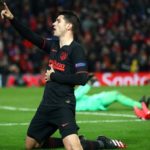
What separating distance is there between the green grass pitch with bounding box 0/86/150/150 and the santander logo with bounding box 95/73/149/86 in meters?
8.58

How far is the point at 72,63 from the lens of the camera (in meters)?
9.49

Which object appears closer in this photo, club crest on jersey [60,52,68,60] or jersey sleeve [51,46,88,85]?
jersey sleeve [51,46,88,85]

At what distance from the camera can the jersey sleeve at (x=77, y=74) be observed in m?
9.27

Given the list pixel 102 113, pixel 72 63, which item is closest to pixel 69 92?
pixel 72 63

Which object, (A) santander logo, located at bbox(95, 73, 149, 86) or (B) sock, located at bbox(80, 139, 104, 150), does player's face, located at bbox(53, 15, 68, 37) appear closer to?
(B) sock, located at bbox(80, 139, 104, 150)

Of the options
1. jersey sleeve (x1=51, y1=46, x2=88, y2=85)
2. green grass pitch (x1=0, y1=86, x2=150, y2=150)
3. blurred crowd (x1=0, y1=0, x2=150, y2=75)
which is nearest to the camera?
jersey sleeve (x1=51, y1=46, x2=88, y2=85)

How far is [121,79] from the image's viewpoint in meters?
28.6

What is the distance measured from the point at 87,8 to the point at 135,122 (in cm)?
1863

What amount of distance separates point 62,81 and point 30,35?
1.02 meters

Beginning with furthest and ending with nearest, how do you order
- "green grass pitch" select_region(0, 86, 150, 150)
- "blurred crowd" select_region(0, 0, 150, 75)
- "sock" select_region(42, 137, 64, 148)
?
"blurred crowd" select_region(0, 0, 150, 75) < "green grass pitch" select_region(0, 86, 150, 150) < "sock" select_region(42, 137, 64, 148)

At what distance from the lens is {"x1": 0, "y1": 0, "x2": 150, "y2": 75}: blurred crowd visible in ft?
92.5

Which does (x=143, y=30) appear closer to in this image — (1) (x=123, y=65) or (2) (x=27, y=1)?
(1) (x=123, y=65)

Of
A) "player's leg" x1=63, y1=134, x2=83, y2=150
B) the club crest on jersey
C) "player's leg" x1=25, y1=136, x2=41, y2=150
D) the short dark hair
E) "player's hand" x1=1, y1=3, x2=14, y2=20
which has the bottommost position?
"player's leg" x1=25, y1=136, x2=41, y2=150

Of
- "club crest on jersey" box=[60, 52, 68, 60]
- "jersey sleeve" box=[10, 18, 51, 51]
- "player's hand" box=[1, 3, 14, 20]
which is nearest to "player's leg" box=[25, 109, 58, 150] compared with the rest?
"club crest on jersey" box=[60, 52, 68, 60]
